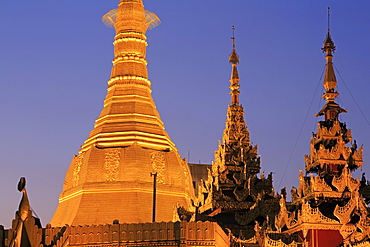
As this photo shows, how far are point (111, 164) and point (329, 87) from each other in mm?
14808

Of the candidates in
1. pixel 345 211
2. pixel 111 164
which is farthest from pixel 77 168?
pixel 345 211

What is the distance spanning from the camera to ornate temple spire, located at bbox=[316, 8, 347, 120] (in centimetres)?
4253

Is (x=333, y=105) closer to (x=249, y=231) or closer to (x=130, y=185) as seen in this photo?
(x=249, y=231)

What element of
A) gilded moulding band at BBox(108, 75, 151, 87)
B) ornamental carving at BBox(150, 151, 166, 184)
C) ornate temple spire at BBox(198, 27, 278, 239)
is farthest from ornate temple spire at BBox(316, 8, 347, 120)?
gilded moulding band at BBox(108, 75, 151, 87)

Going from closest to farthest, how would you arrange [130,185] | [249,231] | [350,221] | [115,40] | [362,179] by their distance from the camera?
[350,221] → [362,179] → [249,231] → [130,185] → [115,40]

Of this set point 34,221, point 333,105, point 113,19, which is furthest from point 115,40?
point 34,221

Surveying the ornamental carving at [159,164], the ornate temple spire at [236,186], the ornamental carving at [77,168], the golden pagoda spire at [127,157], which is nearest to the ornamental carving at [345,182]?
the ornate temple spire at [236,186]

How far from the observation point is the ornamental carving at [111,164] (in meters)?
51.5

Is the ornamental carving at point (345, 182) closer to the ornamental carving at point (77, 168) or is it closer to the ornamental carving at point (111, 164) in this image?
the ornamental carving at point (111, 164)

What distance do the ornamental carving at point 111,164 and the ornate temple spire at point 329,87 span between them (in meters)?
13.8

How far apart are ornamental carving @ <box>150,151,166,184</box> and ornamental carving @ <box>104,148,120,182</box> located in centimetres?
204

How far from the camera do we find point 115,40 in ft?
187

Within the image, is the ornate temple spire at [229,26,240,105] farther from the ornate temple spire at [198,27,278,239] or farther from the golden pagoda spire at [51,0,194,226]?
Answer: the golden pagoda spire at [51,0,194,226]

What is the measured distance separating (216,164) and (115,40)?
10.6 meters
